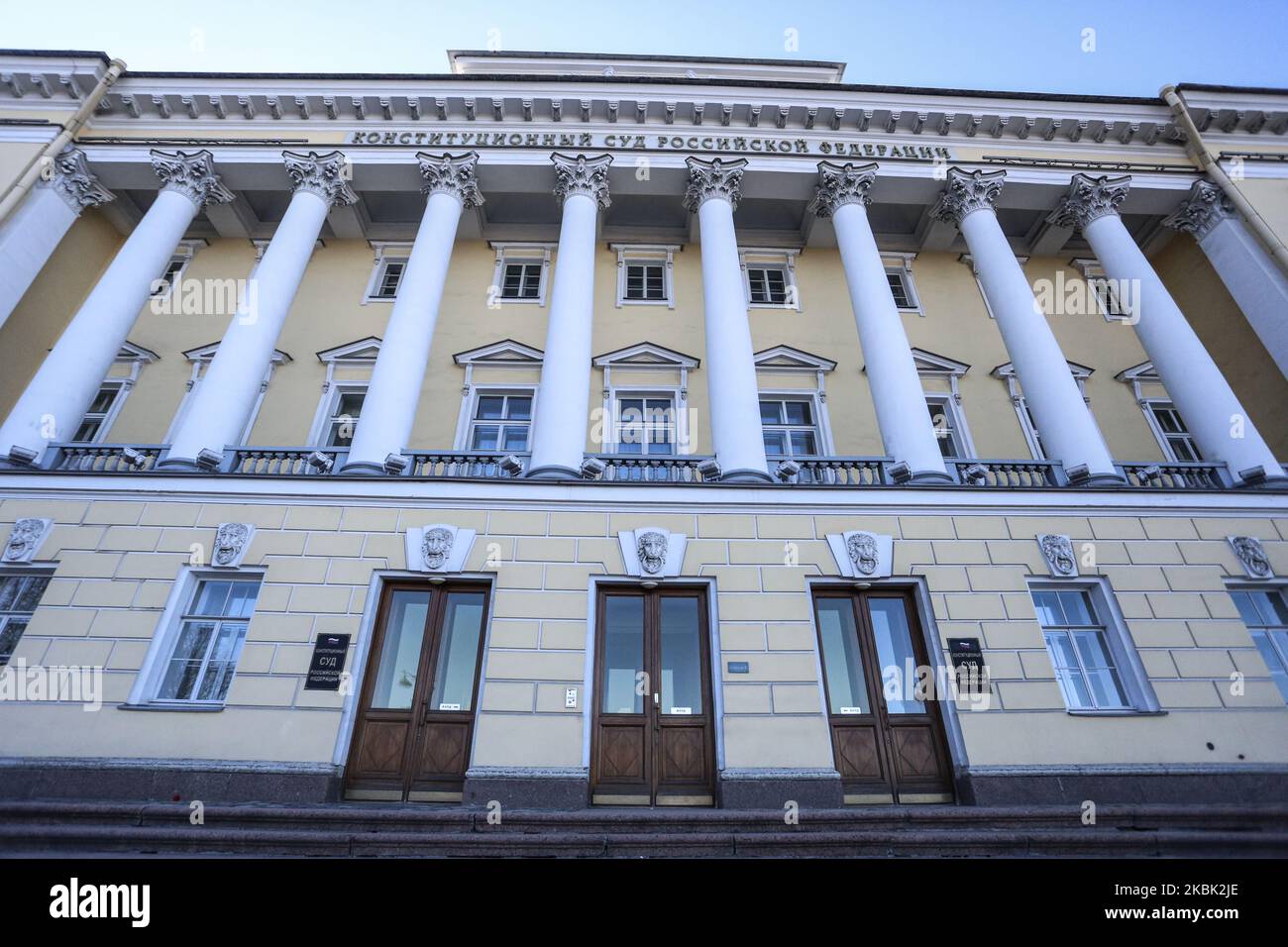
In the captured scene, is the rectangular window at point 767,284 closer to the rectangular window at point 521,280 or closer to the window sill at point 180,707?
the rectangular window at point 521,280

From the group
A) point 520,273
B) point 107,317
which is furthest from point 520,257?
point 107,317

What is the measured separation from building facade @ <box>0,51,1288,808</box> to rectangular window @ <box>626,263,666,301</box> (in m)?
0.11

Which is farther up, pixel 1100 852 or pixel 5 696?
pixel 5 696

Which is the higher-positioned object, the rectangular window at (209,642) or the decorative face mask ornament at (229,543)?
the decorative face mask ornament at (229,543)

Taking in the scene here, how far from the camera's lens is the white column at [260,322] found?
10289 millimetres

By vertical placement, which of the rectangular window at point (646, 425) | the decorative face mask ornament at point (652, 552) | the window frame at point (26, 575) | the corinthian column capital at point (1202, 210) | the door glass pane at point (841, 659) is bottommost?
the door glass pane at point (841, 659)

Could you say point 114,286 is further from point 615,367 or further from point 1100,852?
point 1100,852

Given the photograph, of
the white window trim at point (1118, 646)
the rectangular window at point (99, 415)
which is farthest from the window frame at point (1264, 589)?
the rectangular window at point (99, 415)

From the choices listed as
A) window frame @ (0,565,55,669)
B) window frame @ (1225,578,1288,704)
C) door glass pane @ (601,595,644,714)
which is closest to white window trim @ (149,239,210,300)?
window frame @ (0,565,55,669)

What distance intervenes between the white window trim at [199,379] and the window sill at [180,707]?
250 inches
